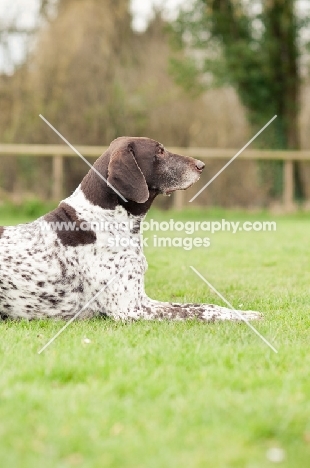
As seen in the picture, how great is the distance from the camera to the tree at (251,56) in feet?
56.1

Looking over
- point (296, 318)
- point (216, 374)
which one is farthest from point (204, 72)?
point (216, 374)

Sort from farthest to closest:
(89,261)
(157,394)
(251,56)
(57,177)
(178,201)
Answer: (251,56)
(178,201)
(57,177)
(89,261)
(157,394)

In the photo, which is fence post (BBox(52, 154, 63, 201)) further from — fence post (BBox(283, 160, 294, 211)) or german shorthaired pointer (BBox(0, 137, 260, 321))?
german shorthaired pointer (BBox(0, 137, 260, 321))

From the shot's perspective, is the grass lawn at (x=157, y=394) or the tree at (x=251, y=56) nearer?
the grass lawn at (x=157, y=394)

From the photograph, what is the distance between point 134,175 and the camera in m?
4.82

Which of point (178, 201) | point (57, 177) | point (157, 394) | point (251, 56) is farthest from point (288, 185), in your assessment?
point (157, 394)

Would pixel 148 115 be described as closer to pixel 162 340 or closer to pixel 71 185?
pixel 71 185

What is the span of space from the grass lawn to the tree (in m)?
13.0

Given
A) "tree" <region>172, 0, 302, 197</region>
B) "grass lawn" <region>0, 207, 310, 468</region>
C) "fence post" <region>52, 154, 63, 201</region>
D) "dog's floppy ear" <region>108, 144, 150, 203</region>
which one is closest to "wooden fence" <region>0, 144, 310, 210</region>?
"fence post" <region>52, 154, 63, 201</region>

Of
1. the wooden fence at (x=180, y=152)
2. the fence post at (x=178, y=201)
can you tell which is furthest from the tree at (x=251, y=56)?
the fence post at (x=178, y=201)

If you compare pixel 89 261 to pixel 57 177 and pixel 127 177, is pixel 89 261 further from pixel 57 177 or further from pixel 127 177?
pixel 57 177

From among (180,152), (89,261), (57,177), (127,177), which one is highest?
(127,177)

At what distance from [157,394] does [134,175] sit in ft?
6.81

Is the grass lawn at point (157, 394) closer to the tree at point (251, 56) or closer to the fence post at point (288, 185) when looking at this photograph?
the fence post at point (288, 185)
